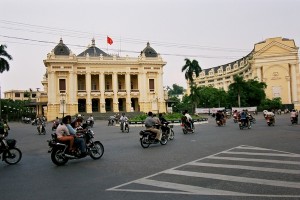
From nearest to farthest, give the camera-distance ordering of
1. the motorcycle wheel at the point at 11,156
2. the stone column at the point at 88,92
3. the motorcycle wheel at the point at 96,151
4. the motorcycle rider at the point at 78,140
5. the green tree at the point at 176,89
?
1. the motorcycle rider at the point at 78,140
2. the motorcycle wheel at the point at 11,156
3. the motorcycle wheel at the point at 96,151
4. the stone column at the point at 88,92
5. the green tree at the point at 176,89

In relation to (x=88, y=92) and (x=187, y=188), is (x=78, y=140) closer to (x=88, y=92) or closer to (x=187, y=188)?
(x=187, y=188)

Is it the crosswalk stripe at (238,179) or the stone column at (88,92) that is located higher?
the stone column at (88,92)

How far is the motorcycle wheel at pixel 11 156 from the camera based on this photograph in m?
11.6

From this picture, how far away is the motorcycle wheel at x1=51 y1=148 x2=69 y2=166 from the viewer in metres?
10.7

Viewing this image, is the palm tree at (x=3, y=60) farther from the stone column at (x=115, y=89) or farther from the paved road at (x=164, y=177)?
the paved road at (x=164, y=177)

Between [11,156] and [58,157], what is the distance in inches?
84.1

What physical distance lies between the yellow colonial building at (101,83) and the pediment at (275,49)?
32860mm

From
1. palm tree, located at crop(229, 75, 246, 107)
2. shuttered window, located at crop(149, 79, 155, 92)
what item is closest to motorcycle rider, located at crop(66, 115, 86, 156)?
shuttered window, located at crop(149, 79, 155, 92)

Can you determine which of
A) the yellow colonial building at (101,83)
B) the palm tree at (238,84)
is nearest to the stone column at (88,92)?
the yellow colonial building at (101,83)

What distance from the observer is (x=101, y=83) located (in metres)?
65.9

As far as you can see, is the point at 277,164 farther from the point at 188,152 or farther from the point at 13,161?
the point at 13,161

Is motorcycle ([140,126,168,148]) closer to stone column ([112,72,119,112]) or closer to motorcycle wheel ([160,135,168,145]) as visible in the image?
motorcycle wheel ([160,135,168,145])

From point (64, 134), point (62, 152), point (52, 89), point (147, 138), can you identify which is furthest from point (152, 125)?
point (52, 89)

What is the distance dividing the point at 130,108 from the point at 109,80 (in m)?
8.55
